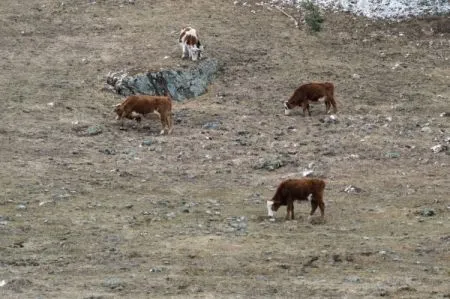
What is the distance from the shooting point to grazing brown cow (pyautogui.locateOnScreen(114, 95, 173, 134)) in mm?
23922

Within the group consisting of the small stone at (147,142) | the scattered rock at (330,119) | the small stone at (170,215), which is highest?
the scattered rock at (330,119)

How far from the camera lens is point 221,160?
21438mm

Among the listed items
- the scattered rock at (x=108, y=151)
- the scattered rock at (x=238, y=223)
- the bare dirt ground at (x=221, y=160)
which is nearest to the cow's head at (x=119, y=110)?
the bare dirt ground at (x=221, y=160)

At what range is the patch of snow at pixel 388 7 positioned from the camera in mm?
35062

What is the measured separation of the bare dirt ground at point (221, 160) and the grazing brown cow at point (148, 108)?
1.22 ft

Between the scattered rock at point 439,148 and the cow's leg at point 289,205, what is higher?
the scattered rock at point 439,148

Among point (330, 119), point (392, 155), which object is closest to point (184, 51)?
point (330, 119)

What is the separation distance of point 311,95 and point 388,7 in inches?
456

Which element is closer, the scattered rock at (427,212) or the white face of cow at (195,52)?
the scattered rock at (427,212)

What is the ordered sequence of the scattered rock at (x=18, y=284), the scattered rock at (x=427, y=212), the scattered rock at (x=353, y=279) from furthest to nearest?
the scattered rock at (x=427, y=212) < the scattered rock at (x=353, y=279) < the scattered rock at (x=18, y=284)

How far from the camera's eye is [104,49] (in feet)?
100

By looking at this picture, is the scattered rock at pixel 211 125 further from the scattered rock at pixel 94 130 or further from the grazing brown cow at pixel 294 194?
the grazing brown cow at pixel 294 194

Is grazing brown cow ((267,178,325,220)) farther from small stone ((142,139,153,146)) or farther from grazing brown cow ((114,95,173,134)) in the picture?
grazing brown cow ((114,95,173,134))

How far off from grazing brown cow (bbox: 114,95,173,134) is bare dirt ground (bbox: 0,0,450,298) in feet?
1.22
